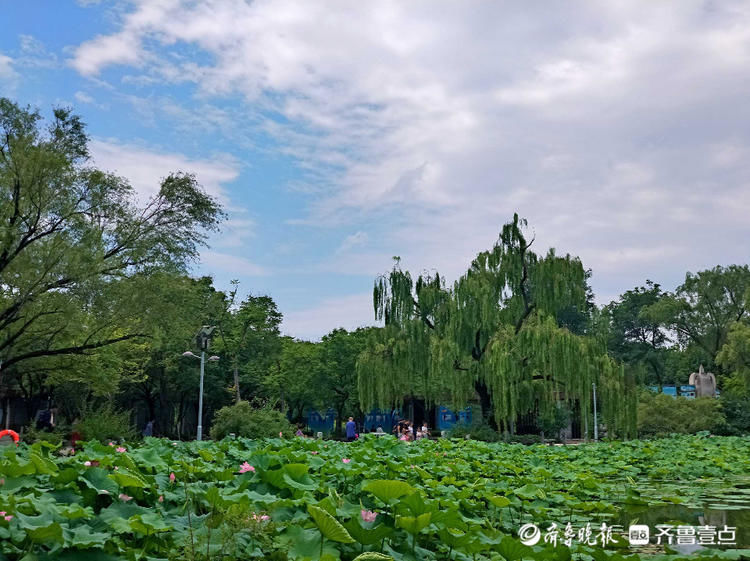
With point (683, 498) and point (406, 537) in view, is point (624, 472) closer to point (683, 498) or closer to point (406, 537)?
point (683, 498)

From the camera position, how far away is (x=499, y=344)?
60.6ft

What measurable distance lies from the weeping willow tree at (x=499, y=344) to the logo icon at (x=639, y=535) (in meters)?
13.3

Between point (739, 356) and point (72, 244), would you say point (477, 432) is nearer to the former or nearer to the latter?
point (72, 244)

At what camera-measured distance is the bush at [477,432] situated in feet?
61.6

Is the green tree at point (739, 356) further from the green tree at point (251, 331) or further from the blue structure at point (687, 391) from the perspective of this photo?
the green tree at point (251, 331)

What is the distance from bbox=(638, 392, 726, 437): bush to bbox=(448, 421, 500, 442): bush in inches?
243

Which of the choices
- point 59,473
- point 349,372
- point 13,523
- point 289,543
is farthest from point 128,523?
point 349,372

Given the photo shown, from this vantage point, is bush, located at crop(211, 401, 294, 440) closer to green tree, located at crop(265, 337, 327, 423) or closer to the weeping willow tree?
the weeping willow tree

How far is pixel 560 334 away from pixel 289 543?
16.1 m

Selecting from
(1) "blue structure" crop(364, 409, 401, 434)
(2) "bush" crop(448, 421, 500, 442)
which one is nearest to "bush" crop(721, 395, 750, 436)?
(2) "bush" crop(448, 421, 500, 442)

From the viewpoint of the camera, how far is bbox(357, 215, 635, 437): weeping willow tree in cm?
1819

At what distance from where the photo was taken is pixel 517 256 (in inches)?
794

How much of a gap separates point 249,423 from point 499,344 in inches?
287

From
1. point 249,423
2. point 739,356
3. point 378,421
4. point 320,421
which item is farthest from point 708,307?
point 249,423
